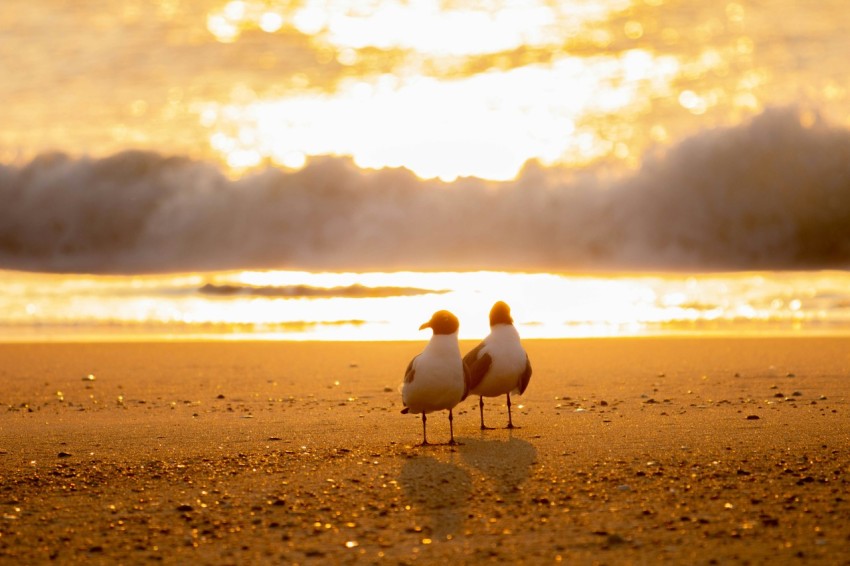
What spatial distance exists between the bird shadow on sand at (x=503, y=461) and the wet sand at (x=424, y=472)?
1.0 inches

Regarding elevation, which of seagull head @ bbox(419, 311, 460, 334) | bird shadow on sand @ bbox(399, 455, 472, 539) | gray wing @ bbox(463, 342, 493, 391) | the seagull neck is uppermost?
seagull head @ bbox(419, 311, 460, 334)

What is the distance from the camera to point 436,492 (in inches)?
216

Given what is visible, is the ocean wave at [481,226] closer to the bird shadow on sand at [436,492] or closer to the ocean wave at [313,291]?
the ocean wave at [313,291]

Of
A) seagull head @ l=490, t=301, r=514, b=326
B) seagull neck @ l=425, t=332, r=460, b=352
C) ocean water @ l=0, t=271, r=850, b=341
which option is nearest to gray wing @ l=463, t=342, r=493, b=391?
seagull head @ l=490, t=301, r=514, b=326

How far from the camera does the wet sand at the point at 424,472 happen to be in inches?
181

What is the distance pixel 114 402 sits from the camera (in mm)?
9398

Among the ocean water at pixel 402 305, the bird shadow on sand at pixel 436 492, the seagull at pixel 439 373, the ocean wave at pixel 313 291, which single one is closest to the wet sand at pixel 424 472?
the bird shadow on sand at pixel 436 492

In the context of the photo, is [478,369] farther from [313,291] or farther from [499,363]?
[313,291]

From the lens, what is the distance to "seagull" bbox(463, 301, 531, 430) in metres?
7.92

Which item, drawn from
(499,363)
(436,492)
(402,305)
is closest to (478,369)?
(499,363)

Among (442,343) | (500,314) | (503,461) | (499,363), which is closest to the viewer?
(503,461)

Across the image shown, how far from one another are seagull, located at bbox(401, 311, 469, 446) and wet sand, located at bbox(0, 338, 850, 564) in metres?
0.29

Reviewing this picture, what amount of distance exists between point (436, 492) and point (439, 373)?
5.73ft

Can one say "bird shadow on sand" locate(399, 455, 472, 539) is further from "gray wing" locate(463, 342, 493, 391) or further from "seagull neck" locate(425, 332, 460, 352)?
"gray wing" locate(463, 342, 493, 391)
